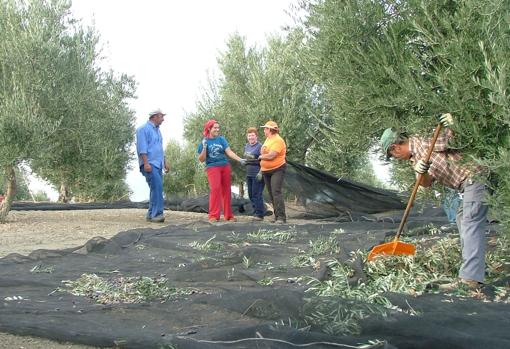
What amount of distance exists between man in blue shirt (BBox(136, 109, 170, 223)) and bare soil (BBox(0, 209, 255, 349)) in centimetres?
82

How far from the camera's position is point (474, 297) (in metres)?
4.44

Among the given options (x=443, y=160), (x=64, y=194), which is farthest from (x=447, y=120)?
(x=64, y=194)

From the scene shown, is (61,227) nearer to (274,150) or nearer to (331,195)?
(274,150)

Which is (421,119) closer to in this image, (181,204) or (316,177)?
(316,177)

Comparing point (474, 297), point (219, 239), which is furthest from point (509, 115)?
point (219, 239)

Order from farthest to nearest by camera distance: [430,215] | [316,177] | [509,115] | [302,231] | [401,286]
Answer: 1. [316,177]
2. [430,215]
3. [302,231]
4. [401,286]
5. [509,115]

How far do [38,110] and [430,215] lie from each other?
797 centimetres

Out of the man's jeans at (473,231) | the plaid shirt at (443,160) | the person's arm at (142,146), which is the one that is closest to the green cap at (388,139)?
the plaid shirt at (443,160)

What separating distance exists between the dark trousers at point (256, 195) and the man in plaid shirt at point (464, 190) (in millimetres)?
7373

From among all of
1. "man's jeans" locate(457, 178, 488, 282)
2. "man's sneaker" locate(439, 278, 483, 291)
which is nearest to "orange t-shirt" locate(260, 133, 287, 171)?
"man's jeans" locate(457, 178, 488, 282)

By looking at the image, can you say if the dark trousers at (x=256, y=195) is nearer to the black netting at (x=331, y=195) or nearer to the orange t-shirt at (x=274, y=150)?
the black netting at (x=331, y=195)

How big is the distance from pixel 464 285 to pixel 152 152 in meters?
7.79

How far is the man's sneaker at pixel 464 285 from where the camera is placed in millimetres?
4738

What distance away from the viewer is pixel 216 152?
454 inches
